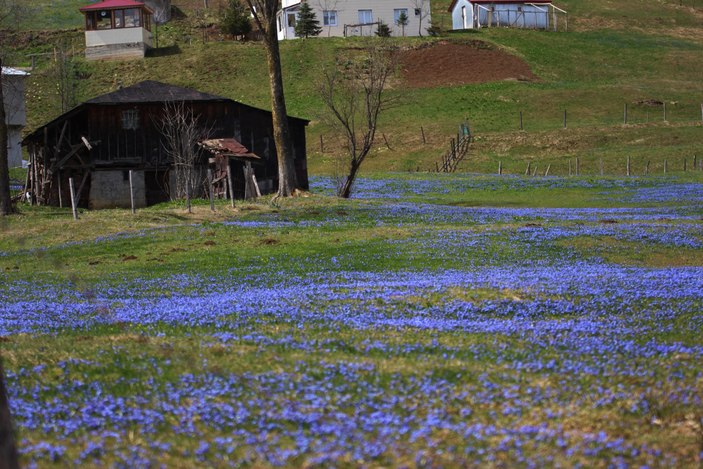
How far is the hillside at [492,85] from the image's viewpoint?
73.1m

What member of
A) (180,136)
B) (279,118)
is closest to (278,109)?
(279,118)

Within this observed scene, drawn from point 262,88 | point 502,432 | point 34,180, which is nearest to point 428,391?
point 502,432

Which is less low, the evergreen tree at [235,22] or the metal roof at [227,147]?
the evergreen tree at [235,22]

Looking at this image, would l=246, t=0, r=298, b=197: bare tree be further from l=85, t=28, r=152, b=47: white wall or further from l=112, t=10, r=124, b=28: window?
l=85, t=28, r=152, b=47: white wall

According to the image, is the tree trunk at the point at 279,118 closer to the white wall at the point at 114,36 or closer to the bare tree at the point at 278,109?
the bare tree at the point at 278,109

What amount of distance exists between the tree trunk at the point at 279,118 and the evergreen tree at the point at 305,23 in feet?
227

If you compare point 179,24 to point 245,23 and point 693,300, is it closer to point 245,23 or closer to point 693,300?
point 245,23

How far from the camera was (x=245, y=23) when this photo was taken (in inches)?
4141

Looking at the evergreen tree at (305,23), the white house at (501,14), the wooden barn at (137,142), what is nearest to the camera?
the wooden barn at (137,142)

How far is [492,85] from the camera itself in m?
93.3

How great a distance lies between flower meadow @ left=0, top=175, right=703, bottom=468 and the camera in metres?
7.52

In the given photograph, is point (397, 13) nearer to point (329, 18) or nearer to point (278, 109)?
point (329, 18)

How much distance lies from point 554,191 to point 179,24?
76.2m

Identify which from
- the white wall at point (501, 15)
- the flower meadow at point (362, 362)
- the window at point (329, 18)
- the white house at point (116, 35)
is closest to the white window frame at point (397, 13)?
the window at point (329, 18)
